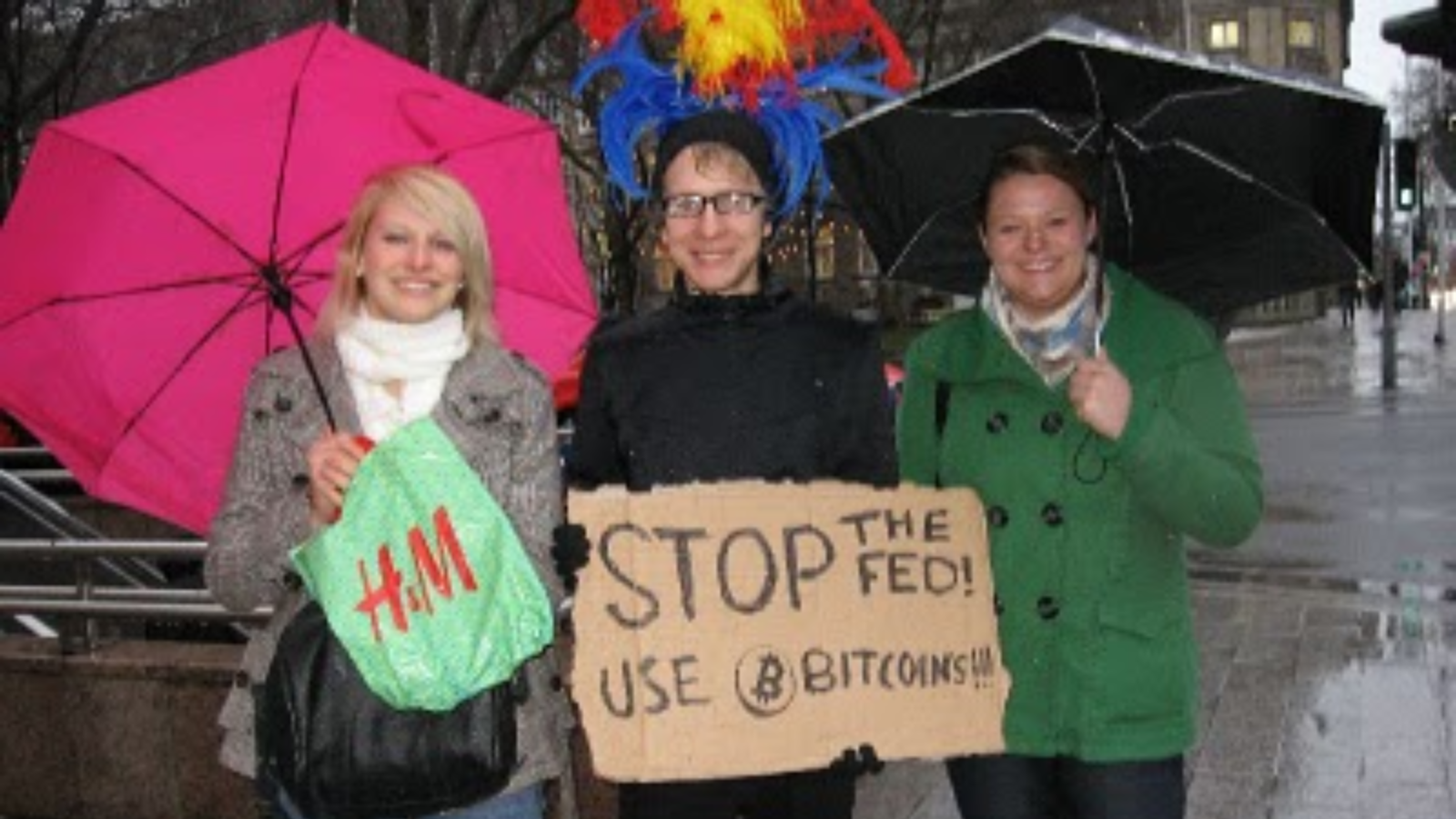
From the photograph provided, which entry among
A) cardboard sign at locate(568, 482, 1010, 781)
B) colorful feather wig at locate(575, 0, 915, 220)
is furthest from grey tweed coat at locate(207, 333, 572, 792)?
colorful feather wig at locate(575, 0, 915, 220)

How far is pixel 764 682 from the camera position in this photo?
3.11m

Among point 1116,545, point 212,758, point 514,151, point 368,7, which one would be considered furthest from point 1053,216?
point 368,7

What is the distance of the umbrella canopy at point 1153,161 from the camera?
3.20m

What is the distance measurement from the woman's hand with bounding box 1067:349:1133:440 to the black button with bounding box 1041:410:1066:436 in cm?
19

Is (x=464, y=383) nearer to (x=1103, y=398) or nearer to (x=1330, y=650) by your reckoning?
(x=1103, y=398)

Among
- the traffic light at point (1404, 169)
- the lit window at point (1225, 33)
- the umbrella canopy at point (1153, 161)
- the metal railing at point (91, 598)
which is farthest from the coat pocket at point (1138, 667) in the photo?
the lit window at point (1225, 33)

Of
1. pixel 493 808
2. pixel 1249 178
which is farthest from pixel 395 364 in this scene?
pixel 1249 178

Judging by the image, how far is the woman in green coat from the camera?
3170mm

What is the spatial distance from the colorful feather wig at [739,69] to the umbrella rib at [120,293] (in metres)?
0.86

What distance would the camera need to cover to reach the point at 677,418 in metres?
3.14

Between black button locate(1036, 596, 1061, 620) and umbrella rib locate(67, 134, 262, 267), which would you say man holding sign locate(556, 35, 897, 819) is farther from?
umbrella rib locate(67, 134, 262, 267)

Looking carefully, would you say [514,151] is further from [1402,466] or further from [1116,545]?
[1402,466]

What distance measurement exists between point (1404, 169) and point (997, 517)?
27.0 meters

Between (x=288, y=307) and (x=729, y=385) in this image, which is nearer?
(x=729, y=385)
